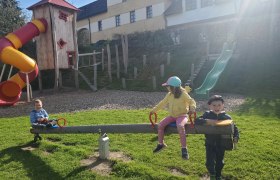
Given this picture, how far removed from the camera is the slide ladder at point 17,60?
1691 centimetres

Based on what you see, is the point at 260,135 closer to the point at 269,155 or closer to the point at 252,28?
the point at 269,155

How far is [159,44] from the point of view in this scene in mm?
28938

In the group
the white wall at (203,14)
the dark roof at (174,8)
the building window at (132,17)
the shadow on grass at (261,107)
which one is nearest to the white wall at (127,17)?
the building window at (132,17)

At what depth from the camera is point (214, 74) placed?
1873 cm

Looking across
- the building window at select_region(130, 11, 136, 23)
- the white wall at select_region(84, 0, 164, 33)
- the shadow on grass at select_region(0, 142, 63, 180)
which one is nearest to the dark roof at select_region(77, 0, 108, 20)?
the white wall at select_region(84, 0, 164, 33)

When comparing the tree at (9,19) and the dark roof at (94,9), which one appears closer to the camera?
the tree at (9,19)

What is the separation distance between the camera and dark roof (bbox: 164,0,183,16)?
32.0 metres

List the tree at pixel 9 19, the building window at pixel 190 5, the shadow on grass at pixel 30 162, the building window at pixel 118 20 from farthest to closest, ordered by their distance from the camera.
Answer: the building window at pixel 118 20
the tree at pixel 9 19
the building window at pixel 190 5
the shadow on grass at pixel 30 162

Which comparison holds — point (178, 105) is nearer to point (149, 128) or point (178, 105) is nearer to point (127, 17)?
point (149, 128)

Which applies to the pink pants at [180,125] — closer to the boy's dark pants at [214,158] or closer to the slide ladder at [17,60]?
the boy's dark pants at [214,158]

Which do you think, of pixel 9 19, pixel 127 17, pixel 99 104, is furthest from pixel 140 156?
pixel 127 17

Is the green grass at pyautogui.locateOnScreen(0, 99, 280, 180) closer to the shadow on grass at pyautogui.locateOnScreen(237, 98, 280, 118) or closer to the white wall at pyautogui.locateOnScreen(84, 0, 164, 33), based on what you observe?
the shadow on grass at pyautogui.locateOnScreen(237, 98, 280, 118)

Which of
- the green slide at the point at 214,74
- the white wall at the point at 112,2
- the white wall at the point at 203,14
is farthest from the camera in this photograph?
the white wall at the point at 112,2

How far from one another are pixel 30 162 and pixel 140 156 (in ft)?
8.49
